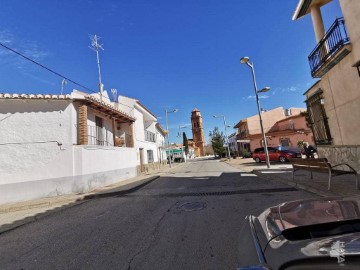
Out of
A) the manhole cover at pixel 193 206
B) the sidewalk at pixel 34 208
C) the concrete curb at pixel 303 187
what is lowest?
the manhole cover at pixel 193 206

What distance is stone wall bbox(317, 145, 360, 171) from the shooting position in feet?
28.8

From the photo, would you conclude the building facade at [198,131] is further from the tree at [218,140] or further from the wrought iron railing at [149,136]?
the wrought iron railing at [149,136]

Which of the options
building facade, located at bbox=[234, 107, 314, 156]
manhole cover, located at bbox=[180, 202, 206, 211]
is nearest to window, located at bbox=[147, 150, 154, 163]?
building facade, located at bbox=[234, 107, 314, 156]

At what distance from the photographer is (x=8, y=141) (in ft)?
35.3

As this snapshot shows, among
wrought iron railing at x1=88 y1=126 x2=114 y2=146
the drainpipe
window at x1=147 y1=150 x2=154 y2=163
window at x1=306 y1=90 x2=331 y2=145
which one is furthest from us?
window at x1=147 y1=150 x2=154 y2=163

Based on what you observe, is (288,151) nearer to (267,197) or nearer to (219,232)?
(267,197)

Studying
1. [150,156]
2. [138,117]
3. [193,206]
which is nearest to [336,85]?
[193,206]

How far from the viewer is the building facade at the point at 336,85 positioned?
8195 millimetres

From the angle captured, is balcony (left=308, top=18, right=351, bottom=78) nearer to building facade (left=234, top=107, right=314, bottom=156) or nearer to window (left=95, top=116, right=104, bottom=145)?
window (left=95, top=116, right=104, bottom=145)

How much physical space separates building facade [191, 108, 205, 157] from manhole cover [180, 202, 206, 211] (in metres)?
85.7

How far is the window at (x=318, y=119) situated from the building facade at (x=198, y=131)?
262ft

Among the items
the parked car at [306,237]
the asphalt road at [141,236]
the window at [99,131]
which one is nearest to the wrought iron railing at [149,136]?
the window at [99,131]

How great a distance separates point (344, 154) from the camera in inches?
379

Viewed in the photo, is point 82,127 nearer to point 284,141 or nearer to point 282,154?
point 282,154
